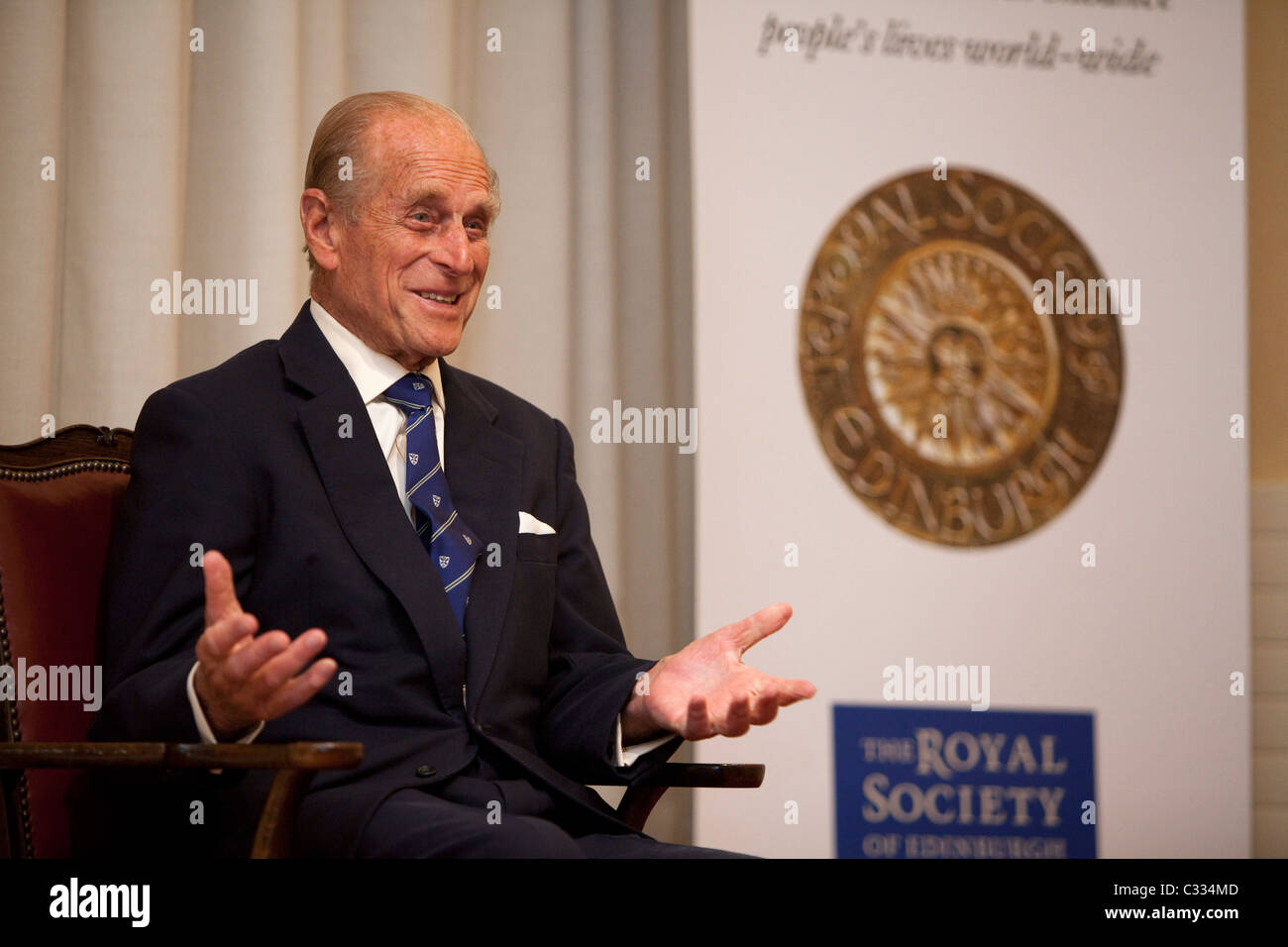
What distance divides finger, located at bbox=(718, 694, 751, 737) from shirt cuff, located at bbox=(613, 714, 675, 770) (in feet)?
0.71

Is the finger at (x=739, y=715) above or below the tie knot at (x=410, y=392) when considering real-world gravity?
below

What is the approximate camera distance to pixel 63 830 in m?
1.85

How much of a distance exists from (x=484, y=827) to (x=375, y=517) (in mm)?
486

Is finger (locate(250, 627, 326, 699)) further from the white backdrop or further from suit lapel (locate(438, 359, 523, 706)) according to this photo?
the white backdrop

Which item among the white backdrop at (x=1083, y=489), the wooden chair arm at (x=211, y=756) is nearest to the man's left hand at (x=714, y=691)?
the wooden chair arm at (x=211, y=756)

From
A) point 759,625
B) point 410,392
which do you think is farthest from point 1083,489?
point 410,392

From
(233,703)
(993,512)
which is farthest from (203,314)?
(993,512)

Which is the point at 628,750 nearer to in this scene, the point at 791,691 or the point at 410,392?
the point at 791,691

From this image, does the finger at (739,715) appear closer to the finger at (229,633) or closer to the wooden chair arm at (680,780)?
the wooden chair arm at (680,780)

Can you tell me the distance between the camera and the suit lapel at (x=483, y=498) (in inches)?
75.2

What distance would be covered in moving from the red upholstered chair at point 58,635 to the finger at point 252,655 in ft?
0.48

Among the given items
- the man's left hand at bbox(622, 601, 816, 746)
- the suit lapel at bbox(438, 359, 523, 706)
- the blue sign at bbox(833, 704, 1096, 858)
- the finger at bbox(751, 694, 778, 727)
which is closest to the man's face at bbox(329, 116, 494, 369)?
the suit lapel at bbox(438, 359, 523, 706)

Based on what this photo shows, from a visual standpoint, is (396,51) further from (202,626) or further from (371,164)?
(202,626)

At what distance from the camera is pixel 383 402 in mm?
2025
